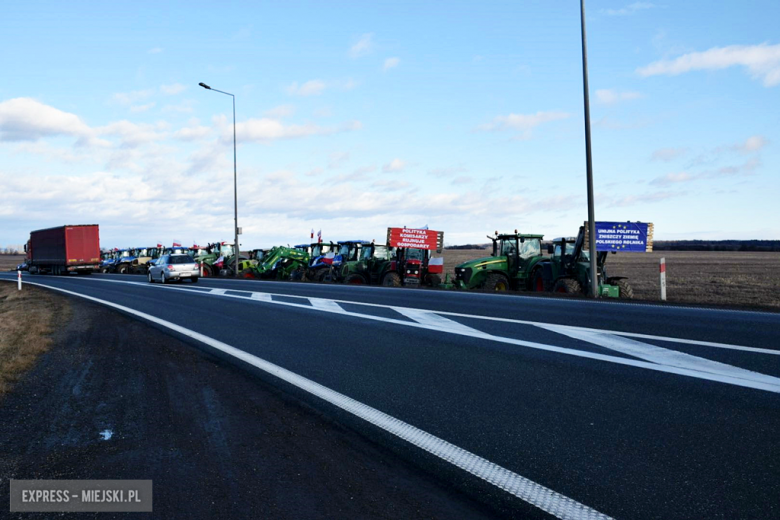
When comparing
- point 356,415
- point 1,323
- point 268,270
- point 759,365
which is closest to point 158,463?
point 356,415

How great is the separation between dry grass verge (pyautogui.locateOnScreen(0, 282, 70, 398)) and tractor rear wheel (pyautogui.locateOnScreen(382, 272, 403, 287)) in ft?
37.7

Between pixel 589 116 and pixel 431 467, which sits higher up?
pixel 589 116

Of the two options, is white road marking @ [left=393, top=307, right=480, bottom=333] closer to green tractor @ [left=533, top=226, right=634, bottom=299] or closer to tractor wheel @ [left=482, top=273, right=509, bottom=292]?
green tractor @ [left=533, top=226, right=634, bottom=299]

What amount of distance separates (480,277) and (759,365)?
1544 centimetres

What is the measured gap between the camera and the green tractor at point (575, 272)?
17.9m

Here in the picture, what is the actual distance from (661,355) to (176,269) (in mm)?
26933

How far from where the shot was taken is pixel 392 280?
2461 cm

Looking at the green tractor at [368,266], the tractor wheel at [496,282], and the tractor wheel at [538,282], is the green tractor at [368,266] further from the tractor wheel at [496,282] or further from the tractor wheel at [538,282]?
the tractor wheel at [538,282]

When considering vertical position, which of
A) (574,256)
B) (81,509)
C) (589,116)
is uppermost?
(589,116)

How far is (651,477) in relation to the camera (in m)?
3.70

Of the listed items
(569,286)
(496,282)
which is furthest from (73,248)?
(569,286)

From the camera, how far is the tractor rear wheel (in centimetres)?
2447

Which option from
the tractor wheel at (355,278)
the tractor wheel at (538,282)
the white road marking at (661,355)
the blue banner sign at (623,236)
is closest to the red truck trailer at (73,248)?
the tractor wheel at (355,278)

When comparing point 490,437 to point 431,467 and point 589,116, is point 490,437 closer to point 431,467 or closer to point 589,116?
point 431,467
